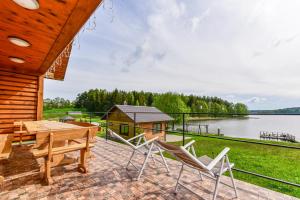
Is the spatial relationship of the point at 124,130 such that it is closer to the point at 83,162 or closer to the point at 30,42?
the point at 83,162

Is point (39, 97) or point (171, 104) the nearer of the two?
point (39, 97)

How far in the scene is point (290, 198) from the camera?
2.10m

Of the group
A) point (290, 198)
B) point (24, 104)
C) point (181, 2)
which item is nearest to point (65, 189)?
point (290, 198)

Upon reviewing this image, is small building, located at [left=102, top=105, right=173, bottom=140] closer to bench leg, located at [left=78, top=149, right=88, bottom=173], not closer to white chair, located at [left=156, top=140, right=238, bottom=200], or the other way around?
bench leg, located at [left=78, top=149, right=88, bottom=173]

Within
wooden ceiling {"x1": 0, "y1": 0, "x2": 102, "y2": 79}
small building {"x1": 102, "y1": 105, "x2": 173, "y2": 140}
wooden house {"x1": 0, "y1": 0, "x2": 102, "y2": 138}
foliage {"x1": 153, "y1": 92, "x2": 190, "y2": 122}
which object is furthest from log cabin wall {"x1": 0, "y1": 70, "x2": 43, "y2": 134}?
foliage {"x1": 153, "y1": 92, "x2": 190, "y2": 122}

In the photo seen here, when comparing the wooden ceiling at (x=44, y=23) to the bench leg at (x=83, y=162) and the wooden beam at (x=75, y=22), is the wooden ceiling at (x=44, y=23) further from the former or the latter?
the bench leg at (x=83, y=162)

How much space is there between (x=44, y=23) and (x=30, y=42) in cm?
86

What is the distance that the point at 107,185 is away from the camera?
238 cm

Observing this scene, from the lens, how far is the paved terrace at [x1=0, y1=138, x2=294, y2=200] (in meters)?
2.11

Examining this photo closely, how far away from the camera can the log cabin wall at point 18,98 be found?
4609mm

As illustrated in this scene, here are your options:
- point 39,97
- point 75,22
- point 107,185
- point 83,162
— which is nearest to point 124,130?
point 39,97

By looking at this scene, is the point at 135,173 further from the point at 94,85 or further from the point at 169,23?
the point at 94,85

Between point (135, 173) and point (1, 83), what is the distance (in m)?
4.33

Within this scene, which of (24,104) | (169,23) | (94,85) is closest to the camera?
(24,104)
